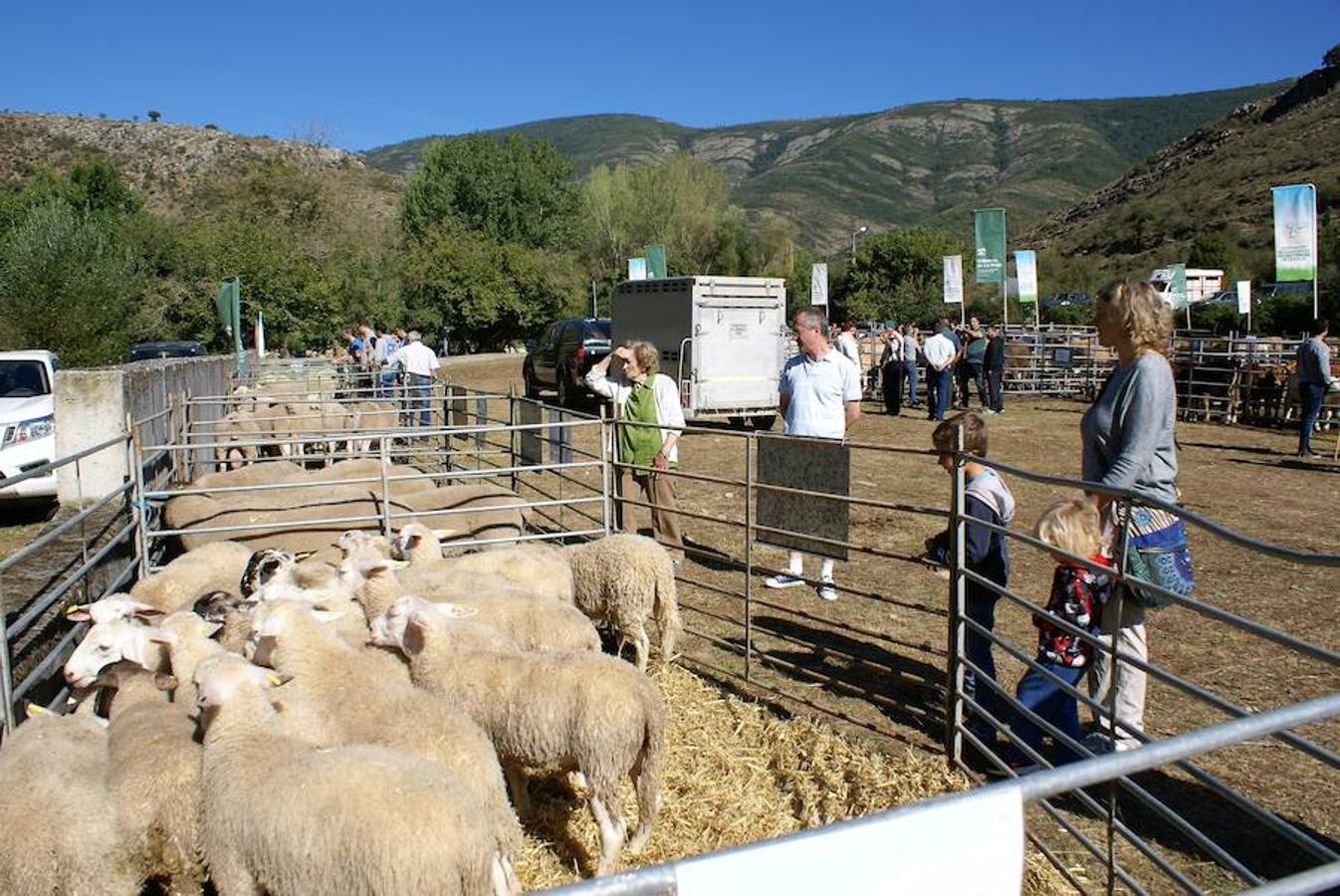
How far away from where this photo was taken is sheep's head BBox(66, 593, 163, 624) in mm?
4461

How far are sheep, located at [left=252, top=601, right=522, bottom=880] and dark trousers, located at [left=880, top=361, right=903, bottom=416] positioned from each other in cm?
1757

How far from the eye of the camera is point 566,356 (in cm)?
2200

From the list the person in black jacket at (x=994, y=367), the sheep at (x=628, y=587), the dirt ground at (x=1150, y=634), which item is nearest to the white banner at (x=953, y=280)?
the person in black jacket at (x=994, y=367)

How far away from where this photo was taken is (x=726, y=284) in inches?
683

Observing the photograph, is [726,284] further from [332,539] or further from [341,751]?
[341,751]

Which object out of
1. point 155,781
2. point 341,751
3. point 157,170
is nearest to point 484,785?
point 341,751

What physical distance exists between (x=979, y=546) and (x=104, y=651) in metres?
4.21

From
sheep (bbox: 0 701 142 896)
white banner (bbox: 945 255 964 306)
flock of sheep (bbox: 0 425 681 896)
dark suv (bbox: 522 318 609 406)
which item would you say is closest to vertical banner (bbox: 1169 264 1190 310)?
white banner (bbox: 945 255 964 306)

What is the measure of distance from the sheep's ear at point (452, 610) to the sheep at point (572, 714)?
19 cm

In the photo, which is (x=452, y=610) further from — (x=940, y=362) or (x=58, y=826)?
(x=940, y=362)

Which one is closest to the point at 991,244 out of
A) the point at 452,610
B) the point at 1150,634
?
the point at 1150,634

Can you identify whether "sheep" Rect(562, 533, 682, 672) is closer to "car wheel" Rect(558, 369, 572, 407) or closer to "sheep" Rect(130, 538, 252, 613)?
"sheep" Rect(130, 538, 252, 613)

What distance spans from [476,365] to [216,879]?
126 ft

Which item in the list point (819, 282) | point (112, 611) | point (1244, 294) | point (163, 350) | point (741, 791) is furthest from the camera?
point (819, 282)
